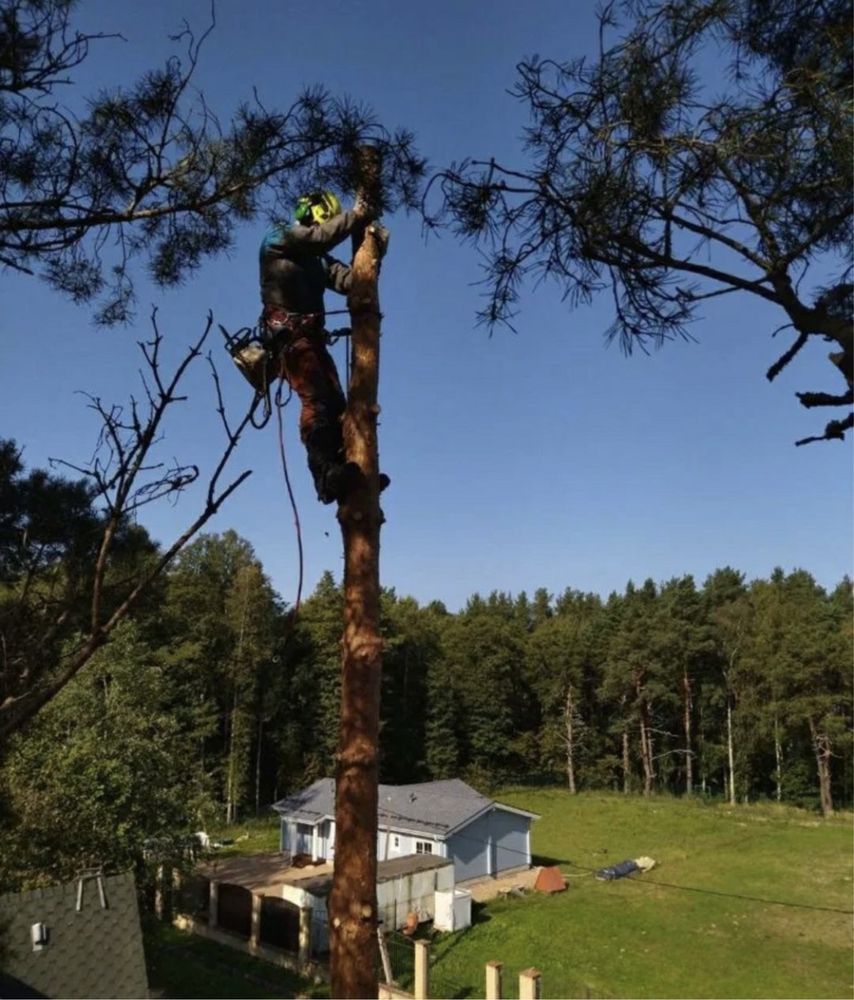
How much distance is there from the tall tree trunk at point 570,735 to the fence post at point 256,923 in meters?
18.6

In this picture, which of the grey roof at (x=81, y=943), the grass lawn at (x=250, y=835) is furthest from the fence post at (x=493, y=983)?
the grass lawn at (x=250, y=835)

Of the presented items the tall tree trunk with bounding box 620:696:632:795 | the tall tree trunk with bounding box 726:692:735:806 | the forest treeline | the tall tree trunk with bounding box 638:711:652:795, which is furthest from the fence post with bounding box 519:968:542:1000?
the tall tree trunk with bounding box 620:696:632:795

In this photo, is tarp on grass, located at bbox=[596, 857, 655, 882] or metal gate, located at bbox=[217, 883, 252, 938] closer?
metal gate, located at bbox=[217, 883, 252, 938]

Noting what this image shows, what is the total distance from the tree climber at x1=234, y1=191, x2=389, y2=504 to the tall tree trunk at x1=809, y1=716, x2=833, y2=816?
95.0ft

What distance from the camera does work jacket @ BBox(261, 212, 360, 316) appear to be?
2.85m

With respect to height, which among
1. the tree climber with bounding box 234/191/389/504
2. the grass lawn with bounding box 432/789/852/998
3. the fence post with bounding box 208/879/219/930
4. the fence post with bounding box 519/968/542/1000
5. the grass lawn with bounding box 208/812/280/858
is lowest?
the grass lawn with bounding box 208/812/280/858

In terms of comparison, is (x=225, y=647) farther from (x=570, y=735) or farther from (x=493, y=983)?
(x=493, y=983)

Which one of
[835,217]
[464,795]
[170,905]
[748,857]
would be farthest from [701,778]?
[835,217]

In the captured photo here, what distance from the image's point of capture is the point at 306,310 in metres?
2.92

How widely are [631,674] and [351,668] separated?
2997 centimetres

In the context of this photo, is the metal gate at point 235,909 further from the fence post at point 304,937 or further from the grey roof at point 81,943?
the grey roof at point 81,943

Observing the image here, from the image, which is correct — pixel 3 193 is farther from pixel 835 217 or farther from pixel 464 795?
pixel 464 795

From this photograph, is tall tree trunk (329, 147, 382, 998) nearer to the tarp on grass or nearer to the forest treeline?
the tarp on grass

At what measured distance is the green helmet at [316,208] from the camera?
9.48 feet
